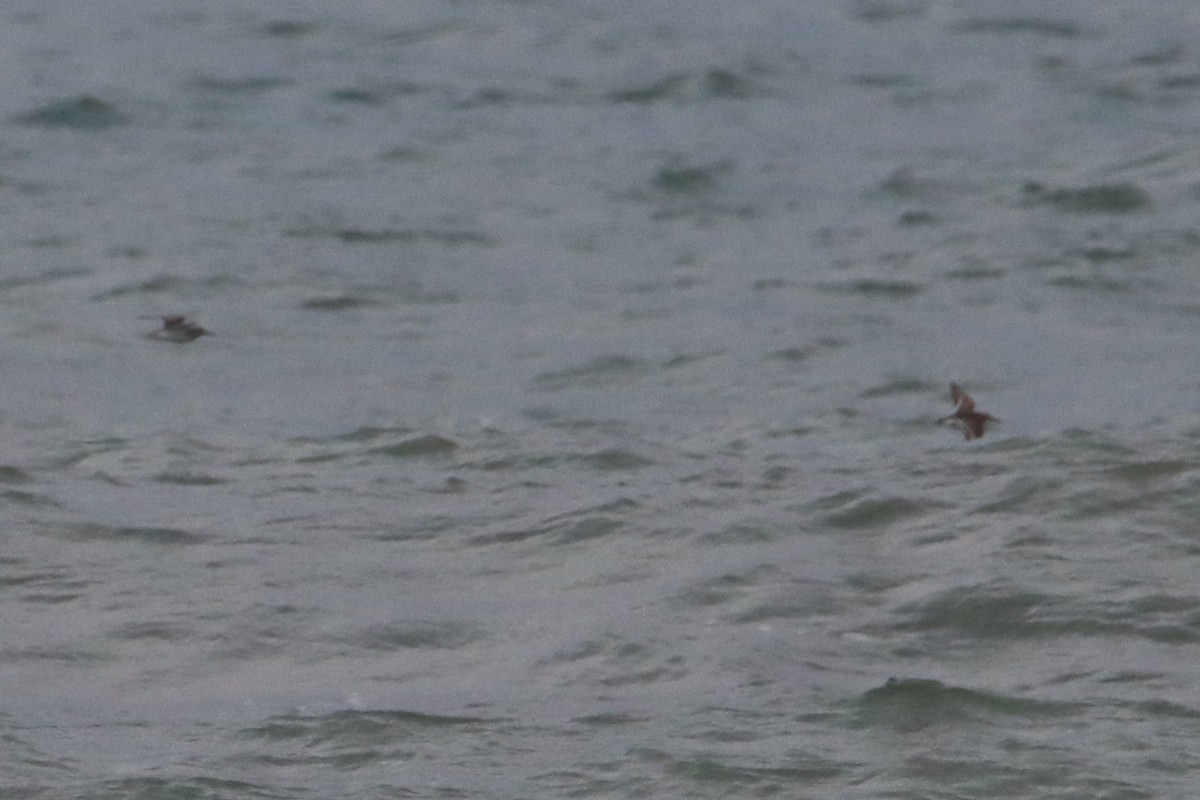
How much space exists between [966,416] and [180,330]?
3046 mm

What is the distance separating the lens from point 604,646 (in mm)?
6836

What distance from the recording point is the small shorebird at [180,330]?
988 cm

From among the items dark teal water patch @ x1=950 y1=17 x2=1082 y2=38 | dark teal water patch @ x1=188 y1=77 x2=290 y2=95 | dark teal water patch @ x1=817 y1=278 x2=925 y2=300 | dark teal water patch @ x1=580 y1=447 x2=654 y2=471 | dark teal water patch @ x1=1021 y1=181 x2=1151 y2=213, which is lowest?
dark teal water patch @ x1=950 y1=17 x2=1082 y2=38

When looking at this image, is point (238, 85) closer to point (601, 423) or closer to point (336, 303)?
point (336, 303)

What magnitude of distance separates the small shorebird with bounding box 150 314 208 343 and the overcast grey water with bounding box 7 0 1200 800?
0.07m

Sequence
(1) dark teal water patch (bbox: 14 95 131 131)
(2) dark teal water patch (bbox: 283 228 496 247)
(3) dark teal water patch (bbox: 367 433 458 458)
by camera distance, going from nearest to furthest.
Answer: (3) dark teal water patch (bbox: 367 433 458 458) → (2) dark teal water patch (bbox: 283 228 496 247) → (1) dark teal water patch (bbox: 14 95 131 131)

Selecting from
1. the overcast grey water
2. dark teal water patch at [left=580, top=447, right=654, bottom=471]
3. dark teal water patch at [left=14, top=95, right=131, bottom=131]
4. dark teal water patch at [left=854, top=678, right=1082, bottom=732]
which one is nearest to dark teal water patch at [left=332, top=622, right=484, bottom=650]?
the overcast grey water

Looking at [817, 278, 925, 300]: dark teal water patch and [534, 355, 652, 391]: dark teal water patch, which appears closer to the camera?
[534, 355, 652, 391]: dark teal water patch

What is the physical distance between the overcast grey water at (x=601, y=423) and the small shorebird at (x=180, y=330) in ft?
0.23

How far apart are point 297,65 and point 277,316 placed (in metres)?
5.85

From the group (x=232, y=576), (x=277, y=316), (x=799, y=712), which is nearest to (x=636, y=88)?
(x=277, y=316)

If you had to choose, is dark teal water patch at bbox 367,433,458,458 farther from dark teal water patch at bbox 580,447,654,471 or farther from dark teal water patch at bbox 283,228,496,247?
dark teal water patch at bbox 283,228,496,247

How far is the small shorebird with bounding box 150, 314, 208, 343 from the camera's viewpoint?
32.4ft

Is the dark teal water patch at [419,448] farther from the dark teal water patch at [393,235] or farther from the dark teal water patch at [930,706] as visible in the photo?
the dark teal water patch at [393,235]
